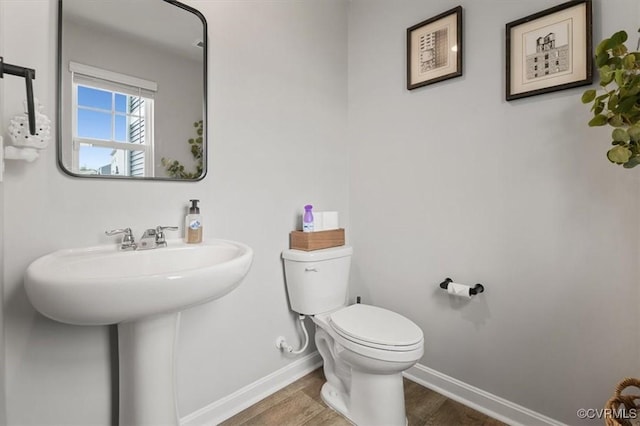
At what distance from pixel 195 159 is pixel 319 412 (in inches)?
52.1

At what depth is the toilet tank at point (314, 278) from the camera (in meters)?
1.61

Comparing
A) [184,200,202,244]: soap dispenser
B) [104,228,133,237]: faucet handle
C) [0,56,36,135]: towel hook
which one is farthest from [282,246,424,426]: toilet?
[0,56,36,135]: towel hook

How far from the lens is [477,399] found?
1507 mm

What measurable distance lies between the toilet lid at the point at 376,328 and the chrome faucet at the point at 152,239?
818mm

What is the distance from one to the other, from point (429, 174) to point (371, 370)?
102cm

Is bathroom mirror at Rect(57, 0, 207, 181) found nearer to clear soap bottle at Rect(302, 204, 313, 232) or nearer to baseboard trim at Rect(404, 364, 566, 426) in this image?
clear soap bottle at Rect(302, 204, 313, 232)

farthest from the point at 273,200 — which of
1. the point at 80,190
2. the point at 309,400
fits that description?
the point at 309,400

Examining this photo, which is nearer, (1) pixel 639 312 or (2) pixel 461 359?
(1) pixel 639 312

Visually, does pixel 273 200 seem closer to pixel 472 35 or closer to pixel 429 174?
pixel 429 174

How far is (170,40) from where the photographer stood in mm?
1289

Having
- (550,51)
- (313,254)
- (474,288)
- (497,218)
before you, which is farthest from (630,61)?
(313,254)

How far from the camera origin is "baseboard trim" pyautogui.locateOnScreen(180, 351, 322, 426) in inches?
53.9

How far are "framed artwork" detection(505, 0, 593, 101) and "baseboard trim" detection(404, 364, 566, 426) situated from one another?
54.7 inches

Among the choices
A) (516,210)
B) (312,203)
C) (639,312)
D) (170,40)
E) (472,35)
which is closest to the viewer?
(639,312)
